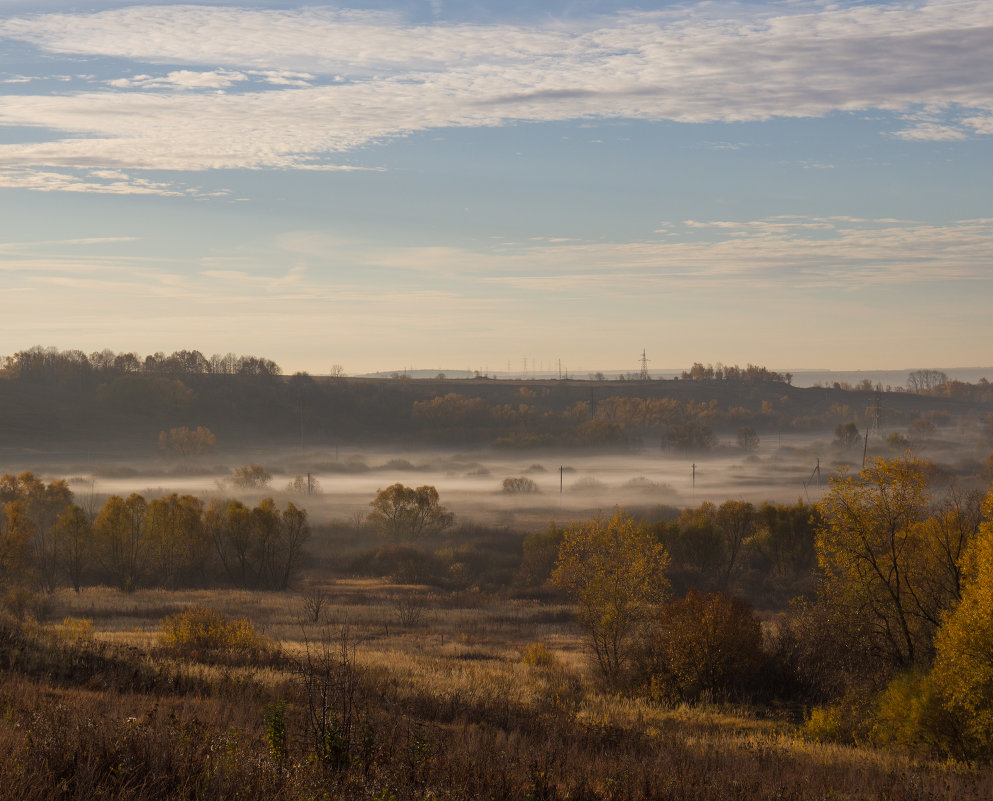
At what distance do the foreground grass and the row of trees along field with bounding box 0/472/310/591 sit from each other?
6124 cm

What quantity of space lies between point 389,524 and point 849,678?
102070mm

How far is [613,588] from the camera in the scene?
4244 cm

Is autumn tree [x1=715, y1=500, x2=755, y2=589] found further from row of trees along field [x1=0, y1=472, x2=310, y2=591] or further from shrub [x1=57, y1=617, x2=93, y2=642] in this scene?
shrub [x1=57, y1=617, x2=93, y2=642]

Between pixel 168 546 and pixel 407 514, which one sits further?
pixel 407 514

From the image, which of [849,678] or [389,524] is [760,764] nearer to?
[849,678]

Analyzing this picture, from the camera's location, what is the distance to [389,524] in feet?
420

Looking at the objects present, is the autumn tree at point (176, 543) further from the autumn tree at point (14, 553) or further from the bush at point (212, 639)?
the bush at point (212, 639)

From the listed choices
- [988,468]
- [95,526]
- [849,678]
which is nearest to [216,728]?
[849,678]

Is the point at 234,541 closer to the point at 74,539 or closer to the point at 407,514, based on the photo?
the point at 74,539

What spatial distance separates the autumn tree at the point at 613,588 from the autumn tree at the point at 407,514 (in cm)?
8385

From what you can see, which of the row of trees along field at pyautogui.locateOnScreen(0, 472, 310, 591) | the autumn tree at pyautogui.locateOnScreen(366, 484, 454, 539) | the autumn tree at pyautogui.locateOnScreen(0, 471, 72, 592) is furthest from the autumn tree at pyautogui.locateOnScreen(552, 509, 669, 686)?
the autumn tree at pyautogui.locateOnScreen(366, 484, 454, 539)

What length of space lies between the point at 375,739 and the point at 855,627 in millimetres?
23510

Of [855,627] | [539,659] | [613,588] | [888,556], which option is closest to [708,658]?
[613,588]

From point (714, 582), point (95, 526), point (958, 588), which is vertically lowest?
point (714, 582)
